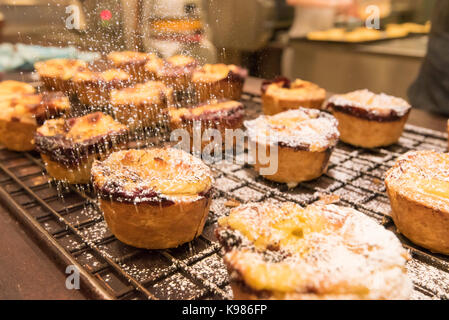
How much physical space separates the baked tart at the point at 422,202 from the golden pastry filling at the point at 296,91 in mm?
1152

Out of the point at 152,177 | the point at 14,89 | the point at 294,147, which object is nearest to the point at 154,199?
the point at 152,177

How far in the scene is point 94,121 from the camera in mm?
2191

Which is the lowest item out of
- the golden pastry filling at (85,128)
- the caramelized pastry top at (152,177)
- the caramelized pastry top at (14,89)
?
the caramelized pastry top at (152,177)

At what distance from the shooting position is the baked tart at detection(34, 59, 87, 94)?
196cm

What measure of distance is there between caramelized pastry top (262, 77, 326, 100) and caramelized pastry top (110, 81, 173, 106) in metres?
0.99

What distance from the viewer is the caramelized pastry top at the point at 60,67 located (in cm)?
194

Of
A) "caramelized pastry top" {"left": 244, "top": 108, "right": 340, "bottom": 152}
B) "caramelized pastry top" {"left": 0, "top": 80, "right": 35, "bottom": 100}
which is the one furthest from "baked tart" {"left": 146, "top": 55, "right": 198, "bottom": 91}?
"caramelized pastry top" {"left": 0, "top": 80, "right": 35, "bottom": 100}

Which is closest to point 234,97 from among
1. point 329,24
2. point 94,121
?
point 94,121

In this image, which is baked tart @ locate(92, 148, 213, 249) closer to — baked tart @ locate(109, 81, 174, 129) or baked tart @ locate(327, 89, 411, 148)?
baked tart @ locate(109, 81, 174, 129)

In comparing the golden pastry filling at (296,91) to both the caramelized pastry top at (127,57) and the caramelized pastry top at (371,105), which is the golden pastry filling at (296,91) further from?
the caramelized pastry top at (127,57)

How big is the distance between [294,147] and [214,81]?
0.58 metres

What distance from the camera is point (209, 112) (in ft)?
8.24

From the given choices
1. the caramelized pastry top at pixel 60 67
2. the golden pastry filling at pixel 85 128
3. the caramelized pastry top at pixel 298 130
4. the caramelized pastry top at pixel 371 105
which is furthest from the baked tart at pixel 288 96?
the caramelized pastry top at pixel 60 67

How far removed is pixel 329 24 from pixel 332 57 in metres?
1.17
